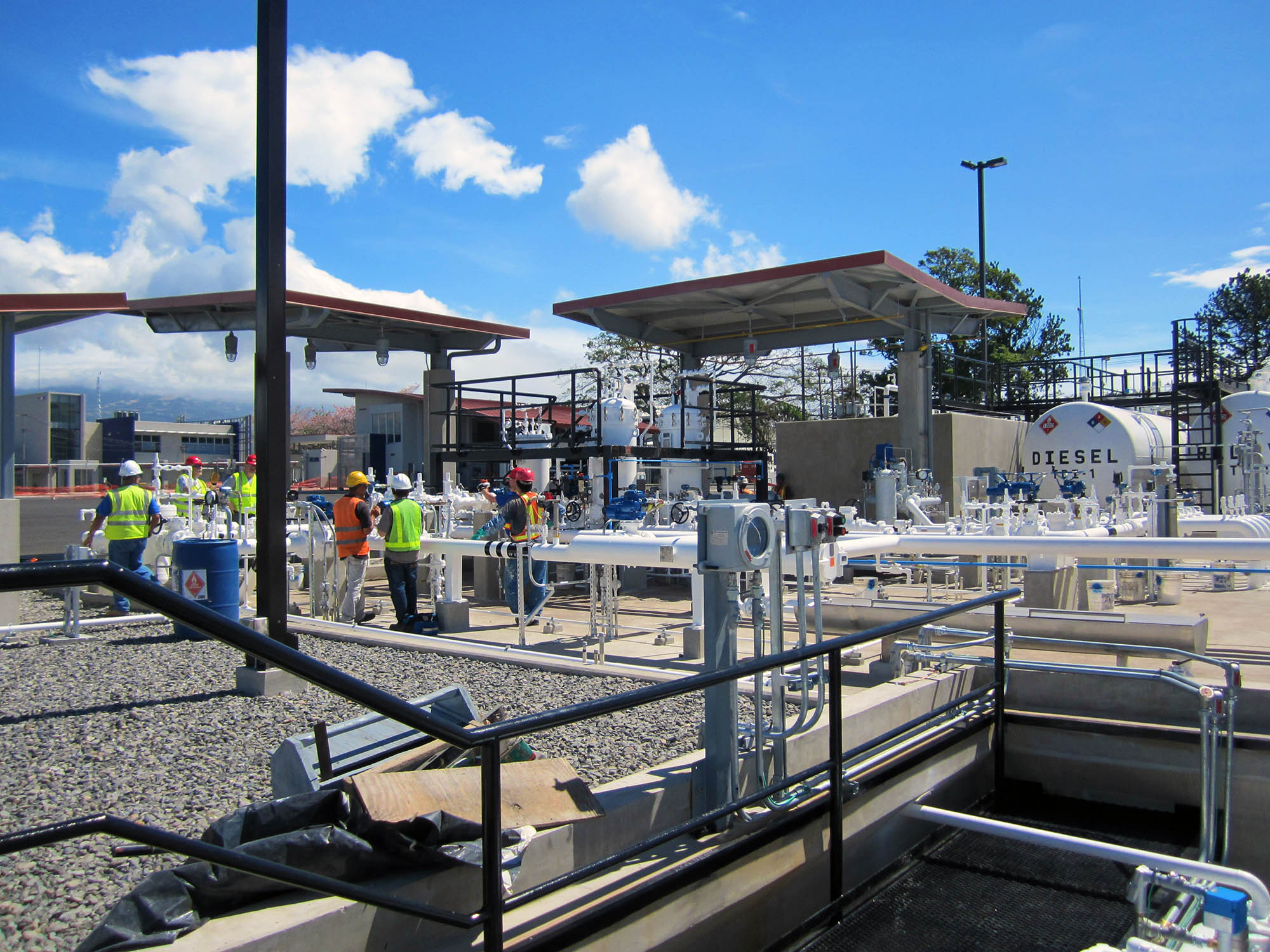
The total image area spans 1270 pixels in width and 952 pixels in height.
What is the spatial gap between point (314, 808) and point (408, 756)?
841 mm

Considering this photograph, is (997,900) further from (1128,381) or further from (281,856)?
(1128,381)

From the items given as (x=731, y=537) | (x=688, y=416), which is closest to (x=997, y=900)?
(x=731, y=537)

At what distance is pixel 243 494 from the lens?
15.0 metres

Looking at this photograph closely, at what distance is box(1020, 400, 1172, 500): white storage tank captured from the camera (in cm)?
1859

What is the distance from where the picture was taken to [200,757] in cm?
507

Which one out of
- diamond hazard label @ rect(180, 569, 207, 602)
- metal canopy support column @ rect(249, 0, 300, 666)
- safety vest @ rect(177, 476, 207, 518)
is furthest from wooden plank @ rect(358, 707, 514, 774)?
safety vest @ rect(177, 476, 207, 518)

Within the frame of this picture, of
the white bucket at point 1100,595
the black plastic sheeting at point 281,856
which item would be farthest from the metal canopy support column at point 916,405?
the black plastic sheeting at point 281,856

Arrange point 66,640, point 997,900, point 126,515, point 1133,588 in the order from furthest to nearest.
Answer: point 1133,588
point 126,515
point 66,640
point 997,900

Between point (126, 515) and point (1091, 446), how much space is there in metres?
18.0

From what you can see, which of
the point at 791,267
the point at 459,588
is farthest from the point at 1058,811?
the point at 791,267

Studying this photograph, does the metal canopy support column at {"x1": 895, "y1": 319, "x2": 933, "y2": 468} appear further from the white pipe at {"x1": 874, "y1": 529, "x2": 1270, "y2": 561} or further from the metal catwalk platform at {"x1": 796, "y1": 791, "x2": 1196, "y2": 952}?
the metal catwalk platform at {"x1": 796, "y1": 791, "x2": 1196, "y2": 952}

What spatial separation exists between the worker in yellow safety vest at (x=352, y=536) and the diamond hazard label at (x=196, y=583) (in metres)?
2.11

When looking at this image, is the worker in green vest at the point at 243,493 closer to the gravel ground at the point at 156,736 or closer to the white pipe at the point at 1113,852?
the gravel ground at the point at 156,736

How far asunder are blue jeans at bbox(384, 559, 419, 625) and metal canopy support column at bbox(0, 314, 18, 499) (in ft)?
16.1
